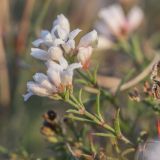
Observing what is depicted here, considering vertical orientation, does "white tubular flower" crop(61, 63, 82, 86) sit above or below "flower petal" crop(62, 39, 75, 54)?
below

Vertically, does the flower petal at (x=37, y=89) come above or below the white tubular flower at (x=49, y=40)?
below

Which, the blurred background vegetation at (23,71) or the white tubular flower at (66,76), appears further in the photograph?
the blurred background vegetation at (23,71)

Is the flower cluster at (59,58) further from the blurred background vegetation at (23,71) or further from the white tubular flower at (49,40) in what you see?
the blurred background vegetation at (23,71)

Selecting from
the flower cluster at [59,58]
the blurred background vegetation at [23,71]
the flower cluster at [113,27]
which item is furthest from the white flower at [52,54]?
the flower cluster at [113,27]

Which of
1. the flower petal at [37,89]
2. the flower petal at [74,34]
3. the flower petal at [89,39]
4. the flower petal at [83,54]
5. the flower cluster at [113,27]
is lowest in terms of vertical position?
the flower petal at [37,89]

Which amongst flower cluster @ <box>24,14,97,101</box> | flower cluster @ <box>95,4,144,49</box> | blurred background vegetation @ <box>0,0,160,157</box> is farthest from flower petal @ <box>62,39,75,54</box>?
flower cluster @ <box>95,4,144,49</box>

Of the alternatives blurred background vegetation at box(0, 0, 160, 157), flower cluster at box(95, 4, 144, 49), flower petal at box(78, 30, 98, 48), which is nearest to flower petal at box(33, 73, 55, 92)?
flower petal at box(78, 30, 98, 48)

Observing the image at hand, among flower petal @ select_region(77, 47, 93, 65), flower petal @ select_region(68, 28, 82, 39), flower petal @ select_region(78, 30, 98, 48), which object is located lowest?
flower petal @ select_region(77, 47, 93, 65)

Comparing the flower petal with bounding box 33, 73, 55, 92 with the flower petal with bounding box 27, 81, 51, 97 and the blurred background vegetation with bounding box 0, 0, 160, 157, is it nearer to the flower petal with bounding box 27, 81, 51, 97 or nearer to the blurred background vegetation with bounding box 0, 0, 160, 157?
the flower petal with bounding box 27, 81, 51, 97

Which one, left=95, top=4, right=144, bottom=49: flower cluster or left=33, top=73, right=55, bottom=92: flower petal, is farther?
left=95, top=4, right=144, bottom=49: flower cluster
